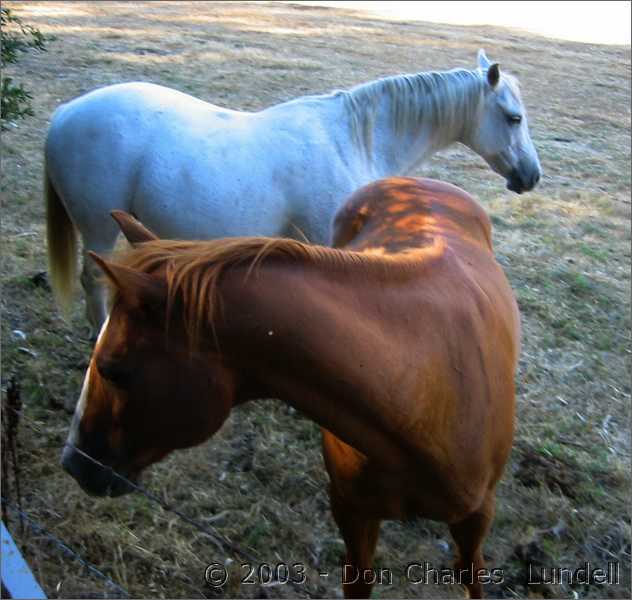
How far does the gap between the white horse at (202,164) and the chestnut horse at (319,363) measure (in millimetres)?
1526

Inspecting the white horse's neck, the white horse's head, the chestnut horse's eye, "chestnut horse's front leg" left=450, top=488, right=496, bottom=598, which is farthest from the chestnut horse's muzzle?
the white horse's head

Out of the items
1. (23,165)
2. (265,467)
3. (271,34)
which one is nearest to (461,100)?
(265,467)

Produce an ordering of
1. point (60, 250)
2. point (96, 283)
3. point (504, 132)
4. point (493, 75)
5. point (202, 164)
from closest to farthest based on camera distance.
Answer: point (202, 164)
point (96, 283)
point (60, 250)
point (493, 75)
point (504, 132)

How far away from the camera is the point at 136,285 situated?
1424 mm

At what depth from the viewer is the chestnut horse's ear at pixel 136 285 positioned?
1.41 m

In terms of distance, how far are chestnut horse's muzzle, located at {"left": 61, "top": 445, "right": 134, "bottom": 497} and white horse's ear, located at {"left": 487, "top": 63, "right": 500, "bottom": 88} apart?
2.99 meters

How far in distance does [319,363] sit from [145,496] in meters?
1.61

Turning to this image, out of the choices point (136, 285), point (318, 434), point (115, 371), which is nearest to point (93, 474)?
point (115, 371)

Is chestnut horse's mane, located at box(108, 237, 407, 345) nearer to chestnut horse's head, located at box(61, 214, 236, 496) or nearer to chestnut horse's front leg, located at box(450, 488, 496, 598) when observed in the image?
chestnut horse's head, located at box(61, 214, 236, 496)

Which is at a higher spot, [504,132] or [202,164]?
[504,132]

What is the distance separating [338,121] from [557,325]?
1.94 meters

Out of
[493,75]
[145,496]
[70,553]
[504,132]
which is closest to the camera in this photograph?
[70,553]

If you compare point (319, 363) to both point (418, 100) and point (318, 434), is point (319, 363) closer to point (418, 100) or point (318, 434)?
point (318, 434)

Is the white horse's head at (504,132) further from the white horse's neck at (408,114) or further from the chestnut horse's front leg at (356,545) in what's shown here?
the chestnut horse's front leg at (356,545)
